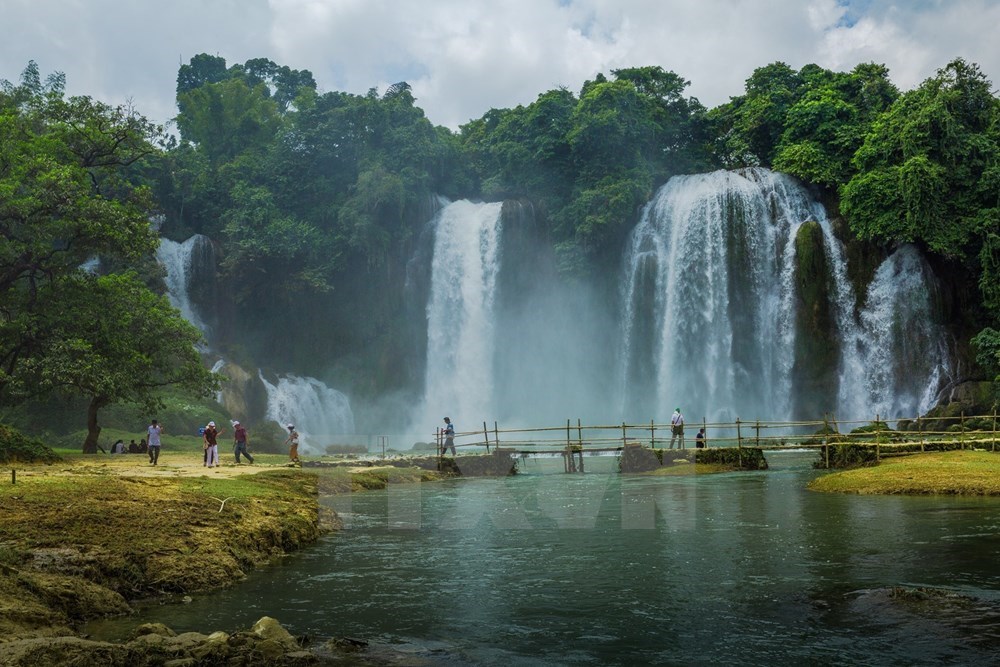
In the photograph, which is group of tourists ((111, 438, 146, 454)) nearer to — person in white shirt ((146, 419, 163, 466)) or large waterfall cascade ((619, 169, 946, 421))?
person in white shirt ((146, 419, 163, 466))

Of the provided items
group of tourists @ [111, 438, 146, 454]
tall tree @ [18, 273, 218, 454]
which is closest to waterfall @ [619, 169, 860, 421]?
tall tree @ [18, 273, 218, 454]

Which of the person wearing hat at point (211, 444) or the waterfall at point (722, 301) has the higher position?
the waterfall at point (722, 301)

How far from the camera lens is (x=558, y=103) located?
49.4 m

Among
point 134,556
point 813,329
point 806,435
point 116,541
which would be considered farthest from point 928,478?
point 813,329

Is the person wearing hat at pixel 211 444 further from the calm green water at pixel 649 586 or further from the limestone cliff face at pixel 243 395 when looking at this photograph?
the limestone cliff face at pixel 243 395

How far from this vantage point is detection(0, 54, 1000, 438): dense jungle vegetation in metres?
36.6

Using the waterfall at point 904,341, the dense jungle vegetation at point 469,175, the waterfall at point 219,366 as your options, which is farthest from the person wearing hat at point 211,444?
the waterfall at point 904,341

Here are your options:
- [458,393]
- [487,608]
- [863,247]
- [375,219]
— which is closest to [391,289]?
[375,219]

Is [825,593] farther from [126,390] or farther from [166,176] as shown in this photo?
[166,176]

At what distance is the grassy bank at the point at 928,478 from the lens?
1941 centimetres

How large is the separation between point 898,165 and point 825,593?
31.8 m

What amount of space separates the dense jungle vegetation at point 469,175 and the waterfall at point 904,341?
1420 millimetres

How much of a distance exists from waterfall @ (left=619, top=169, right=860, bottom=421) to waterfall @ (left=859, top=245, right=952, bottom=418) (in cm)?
107

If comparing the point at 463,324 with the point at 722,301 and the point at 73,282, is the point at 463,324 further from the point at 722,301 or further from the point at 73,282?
the point at 73,282
